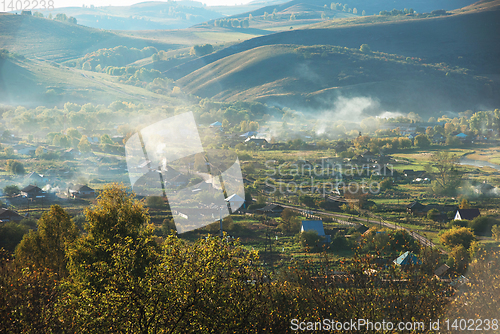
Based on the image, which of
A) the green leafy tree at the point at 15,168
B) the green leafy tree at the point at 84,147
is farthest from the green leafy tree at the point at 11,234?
the green leafy tree at the point at 84,147

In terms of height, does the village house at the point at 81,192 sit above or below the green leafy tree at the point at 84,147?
above

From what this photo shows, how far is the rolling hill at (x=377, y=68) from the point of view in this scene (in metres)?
75.8

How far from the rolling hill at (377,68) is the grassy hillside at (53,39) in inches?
1199

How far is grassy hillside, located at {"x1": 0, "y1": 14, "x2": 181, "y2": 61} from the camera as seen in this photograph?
98.7 meters

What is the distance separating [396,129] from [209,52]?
66.2 metres

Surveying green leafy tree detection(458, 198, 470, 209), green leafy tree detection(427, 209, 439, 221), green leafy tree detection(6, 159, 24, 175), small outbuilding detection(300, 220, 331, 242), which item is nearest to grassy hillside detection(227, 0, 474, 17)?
green leafy tree detection(6, 159, 24, 175)

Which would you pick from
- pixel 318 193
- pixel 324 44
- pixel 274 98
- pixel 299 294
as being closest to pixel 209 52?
pixel 324 44

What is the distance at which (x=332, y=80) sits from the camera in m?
81.7

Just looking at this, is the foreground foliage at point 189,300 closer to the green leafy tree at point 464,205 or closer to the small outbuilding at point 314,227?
the small outbuilding at point 314,227

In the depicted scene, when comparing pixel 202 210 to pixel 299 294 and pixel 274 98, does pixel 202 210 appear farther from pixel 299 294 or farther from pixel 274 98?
pixel 274 98

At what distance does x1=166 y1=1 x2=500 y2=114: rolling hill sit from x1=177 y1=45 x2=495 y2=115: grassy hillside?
189 millimetres

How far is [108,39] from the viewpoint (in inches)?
4813

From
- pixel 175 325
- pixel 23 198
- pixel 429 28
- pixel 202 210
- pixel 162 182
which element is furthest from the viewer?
pixel 429 28

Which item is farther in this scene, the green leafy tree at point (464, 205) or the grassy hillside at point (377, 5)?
the grassy hillside at point (377, 5)
